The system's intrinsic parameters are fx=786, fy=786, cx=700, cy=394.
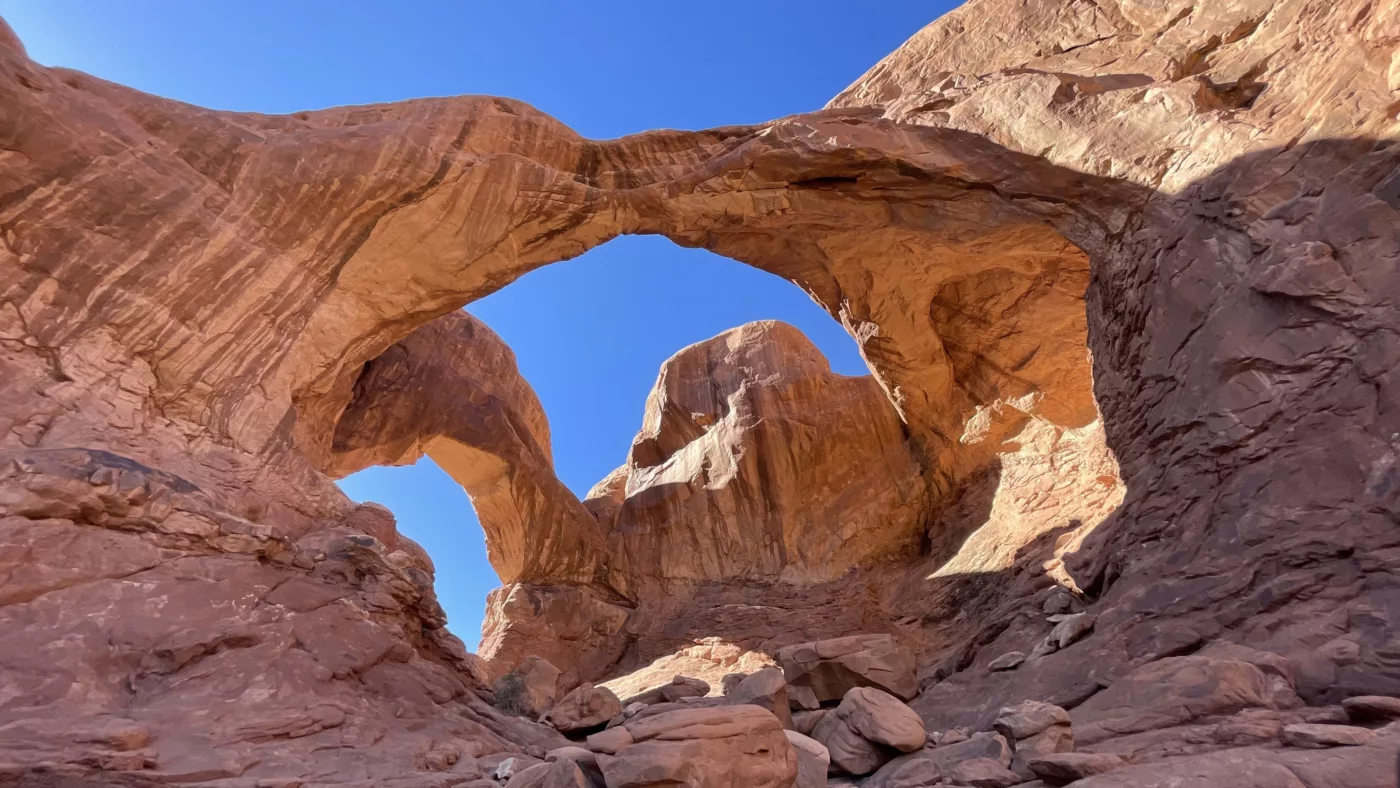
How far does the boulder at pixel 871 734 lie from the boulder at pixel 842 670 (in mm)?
2366

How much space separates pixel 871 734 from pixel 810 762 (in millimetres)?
985

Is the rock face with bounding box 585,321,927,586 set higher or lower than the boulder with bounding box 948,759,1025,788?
higher

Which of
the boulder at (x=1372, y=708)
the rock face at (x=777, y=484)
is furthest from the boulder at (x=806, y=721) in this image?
the rock face at (x=777, y=484)

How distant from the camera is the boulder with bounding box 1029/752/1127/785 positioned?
18.6ft

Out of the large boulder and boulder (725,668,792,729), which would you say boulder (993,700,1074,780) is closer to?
the large boulder

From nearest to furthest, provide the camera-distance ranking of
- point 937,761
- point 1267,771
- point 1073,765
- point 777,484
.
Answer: point 1267,771
point 1073,765
point 937,761
point 777,484

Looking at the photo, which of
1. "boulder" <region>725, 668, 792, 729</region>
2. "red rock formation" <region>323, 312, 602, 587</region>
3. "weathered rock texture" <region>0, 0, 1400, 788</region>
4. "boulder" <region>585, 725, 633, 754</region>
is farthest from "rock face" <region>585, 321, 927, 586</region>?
"boulder" <region>585, 725, 633, 754</region>

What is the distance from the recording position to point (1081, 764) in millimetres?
A: 5707

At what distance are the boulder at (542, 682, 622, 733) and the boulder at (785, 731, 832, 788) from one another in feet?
10.3

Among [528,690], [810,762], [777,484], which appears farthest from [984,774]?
[777,484]

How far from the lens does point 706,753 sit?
625cm

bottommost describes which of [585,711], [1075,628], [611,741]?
[611,741]

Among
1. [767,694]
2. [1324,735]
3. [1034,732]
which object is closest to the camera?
[1324,735]

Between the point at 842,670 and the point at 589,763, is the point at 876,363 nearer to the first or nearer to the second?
the point at 842,670
